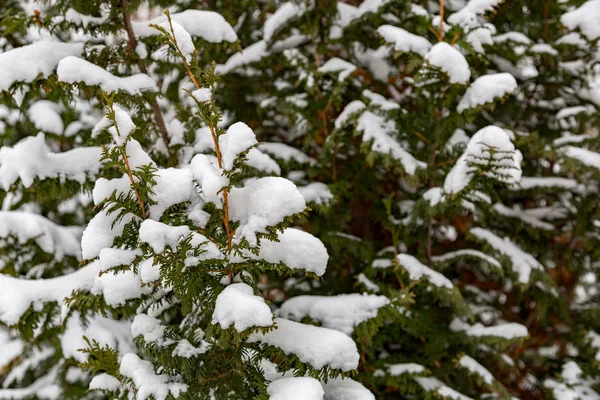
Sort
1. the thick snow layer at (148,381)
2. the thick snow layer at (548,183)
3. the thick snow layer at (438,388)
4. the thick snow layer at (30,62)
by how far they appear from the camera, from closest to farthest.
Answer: the thick snow layer at (148,381), the thick snow layer at (30,62), the thick snow layer at (438,388), the thick snow layer at (548,183)

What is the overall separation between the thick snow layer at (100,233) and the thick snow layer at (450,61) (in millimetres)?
1491

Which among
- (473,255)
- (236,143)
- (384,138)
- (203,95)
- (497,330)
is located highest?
(203,95)

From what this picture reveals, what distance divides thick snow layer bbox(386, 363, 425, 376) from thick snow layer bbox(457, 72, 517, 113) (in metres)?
1.33

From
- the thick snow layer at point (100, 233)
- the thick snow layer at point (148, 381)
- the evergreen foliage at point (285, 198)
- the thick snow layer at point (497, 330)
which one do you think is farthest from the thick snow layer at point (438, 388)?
the thick snow layer at point (100, 233)

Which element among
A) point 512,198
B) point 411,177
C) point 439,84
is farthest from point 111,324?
point 512,198

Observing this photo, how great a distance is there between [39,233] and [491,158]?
8.51 feet

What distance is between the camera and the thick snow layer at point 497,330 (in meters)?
2.56

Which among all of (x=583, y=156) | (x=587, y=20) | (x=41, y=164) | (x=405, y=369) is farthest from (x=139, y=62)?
(x=583, y=156)

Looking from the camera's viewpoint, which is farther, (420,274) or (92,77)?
(420,274)

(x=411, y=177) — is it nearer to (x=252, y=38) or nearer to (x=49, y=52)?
(x=49, y=52)

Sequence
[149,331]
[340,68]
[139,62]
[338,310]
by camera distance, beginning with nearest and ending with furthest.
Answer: [149,331]
[338,310]
[139,62]
[340,68]

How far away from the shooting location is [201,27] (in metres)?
2.31

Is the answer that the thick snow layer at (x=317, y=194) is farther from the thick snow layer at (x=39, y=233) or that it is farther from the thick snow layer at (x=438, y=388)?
the thick snow layer at (x=39, y=233)

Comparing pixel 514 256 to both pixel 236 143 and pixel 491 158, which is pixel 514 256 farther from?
pixel 236 143
